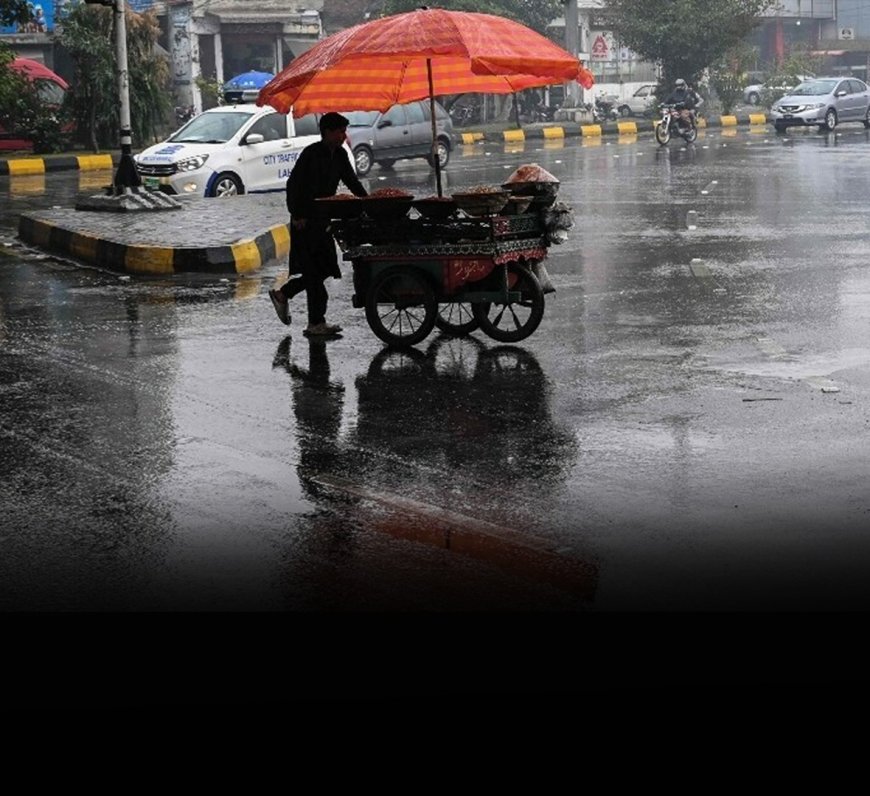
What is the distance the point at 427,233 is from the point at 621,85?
48.6 metres

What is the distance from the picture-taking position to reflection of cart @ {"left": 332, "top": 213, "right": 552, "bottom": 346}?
10.5 meters

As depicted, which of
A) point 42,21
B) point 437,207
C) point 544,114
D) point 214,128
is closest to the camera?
point 437,207

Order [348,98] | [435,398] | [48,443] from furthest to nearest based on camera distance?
[348,98] < [435,398] < [48,443]

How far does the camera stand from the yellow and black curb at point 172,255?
15.1 m

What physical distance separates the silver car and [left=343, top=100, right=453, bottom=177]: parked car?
15988 millimetres

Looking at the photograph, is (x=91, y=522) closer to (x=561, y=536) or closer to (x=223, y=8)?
(x=561, y=536)

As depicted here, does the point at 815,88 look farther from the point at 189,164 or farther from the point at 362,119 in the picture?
the point at 189,164

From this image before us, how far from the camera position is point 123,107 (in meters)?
18.4

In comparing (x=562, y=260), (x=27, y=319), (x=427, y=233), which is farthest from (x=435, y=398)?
(x=562, y=260)

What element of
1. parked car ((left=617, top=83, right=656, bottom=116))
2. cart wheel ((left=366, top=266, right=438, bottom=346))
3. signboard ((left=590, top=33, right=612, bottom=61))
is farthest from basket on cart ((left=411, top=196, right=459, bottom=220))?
signboard ((left=590, top=33, right=612, bottom=61))

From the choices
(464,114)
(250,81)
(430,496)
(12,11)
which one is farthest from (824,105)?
(430,496)

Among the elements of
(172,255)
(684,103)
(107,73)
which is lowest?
(172,255)

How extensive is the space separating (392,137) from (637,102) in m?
28.8

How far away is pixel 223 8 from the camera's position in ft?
148
